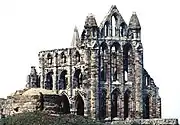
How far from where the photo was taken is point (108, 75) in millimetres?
83375

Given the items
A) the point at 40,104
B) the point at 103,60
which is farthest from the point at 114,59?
the point at 40,104

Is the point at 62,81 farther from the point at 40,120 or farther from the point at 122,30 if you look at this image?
the point at 40,120

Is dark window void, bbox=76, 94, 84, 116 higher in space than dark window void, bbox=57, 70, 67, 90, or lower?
lower

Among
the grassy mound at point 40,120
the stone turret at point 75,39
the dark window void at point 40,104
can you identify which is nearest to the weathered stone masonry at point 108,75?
the stone turret at point 75,39

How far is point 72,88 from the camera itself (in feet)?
279

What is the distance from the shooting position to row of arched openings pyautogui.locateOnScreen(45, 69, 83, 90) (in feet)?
281

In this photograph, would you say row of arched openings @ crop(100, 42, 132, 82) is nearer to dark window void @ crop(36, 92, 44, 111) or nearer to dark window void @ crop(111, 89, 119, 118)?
dark window void @ crop(111, 89, 119, 118)

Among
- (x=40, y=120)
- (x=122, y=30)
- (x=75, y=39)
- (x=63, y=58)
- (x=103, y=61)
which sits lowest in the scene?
(x=40, y=120)

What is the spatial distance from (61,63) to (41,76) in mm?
3590

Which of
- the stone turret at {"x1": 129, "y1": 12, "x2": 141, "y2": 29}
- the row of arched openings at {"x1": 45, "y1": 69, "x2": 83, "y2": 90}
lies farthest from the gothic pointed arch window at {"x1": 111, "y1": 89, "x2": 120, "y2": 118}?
the stone turret at {"x1": 129, "y1": 12, "x2": 141, "y2": 29}

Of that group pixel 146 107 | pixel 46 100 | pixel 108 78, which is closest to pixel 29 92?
pixel 46 100

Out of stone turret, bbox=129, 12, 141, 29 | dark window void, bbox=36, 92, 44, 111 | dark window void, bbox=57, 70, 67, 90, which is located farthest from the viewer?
dark window void, bbox=57, 70, 67, 90

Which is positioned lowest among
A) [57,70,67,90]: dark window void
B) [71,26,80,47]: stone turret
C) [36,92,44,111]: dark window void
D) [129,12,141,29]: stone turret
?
[36,92,44,111]: dark window void

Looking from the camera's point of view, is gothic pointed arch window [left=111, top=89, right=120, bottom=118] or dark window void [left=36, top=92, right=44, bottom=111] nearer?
dark window void [left=36, top=92, right=44, bottom=111]
